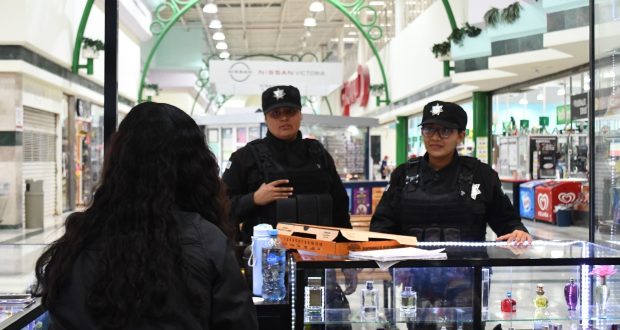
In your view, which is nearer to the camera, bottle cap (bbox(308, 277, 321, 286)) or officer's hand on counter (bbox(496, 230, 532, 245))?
bottle cap (bbox(308, 277, 321, 286))

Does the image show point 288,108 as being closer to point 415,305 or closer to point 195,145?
point 415,305

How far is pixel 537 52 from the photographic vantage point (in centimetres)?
1122

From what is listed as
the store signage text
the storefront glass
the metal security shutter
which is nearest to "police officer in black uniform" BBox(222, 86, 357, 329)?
the storefront glass

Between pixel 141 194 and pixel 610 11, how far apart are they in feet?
11.7

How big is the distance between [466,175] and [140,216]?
6.14ft

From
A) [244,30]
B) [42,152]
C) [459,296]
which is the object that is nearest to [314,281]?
[459,296]

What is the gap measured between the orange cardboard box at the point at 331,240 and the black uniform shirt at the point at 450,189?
0.57 meters

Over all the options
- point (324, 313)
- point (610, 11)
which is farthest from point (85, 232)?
point (610, 11)

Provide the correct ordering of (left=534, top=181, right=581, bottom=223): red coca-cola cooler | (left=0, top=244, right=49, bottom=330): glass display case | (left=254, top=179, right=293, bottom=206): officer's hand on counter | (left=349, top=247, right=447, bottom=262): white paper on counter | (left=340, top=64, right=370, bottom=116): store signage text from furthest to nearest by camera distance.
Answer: (left=340, top=64, right=370, bottom=116): store signage text < (left=534, top=181, right=581, bottom=223): red coca-cola cooler < (left=254, top=179, right=293, bottom=206): officer's hand on counter < (left=349, top=247, right=447, bottom=262): white paper on counter < (left=0, top=244, right=49, bottom=330): glass display case

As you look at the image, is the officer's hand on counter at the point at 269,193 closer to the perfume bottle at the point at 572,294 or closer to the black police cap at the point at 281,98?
the black police cap at the point at 281,98

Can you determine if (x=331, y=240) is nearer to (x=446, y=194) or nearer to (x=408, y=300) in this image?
(x=408, y=300)

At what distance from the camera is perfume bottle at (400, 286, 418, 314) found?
2590mm

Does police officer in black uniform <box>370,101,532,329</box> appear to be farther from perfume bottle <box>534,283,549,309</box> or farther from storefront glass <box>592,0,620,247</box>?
storefront glass <box>592,0,620,247</box>

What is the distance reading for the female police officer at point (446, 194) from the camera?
3012 millimetres
